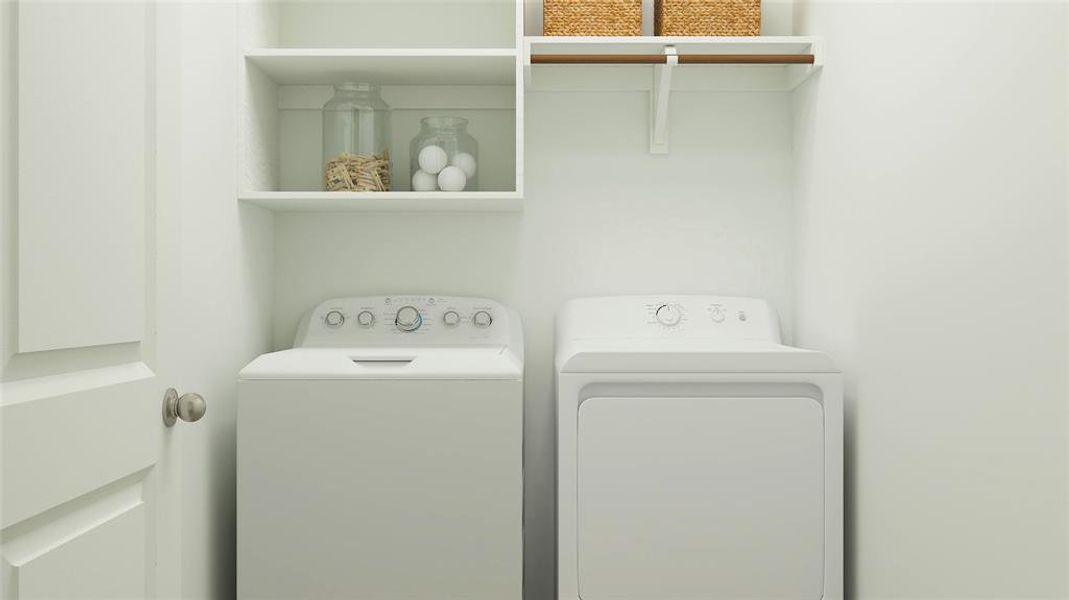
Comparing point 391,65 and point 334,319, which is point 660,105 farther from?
point 334,319

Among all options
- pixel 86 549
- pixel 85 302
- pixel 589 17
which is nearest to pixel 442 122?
pixel 589 17

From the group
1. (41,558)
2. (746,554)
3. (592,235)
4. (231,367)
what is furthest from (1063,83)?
(231,367)

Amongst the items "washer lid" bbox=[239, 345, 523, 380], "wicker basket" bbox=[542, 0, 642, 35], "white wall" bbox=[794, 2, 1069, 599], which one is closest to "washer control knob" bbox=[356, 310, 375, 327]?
"washer lid" bbox=[239, 345, 523, 380]

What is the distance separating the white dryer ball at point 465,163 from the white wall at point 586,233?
0.20 m

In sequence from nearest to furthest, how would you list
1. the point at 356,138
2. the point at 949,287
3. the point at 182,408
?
1. the point at 182,408
2. the point at 949,287
3. the point at 356,138

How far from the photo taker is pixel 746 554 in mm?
1651

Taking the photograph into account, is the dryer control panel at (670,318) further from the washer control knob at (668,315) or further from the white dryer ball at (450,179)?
the white dryer ball at (450,179)

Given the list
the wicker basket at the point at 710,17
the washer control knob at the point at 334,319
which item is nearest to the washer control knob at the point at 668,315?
A: the wicker basket at the point at 710,17

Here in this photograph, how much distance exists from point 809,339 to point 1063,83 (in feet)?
3.32

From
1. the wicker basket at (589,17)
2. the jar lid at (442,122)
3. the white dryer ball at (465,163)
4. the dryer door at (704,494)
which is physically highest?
the wicker basket at (589,17)

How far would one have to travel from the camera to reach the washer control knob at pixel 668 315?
204 centimetres

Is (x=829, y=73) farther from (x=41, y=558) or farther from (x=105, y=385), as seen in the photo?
(x=41, y=558)

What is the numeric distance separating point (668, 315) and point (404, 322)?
0.66 metres

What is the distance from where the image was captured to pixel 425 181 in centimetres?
194
